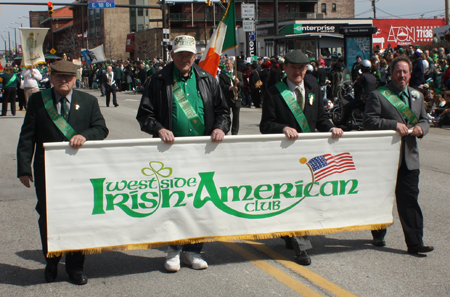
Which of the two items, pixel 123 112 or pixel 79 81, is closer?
pixel 123 112

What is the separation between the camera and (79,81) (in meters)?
44.4

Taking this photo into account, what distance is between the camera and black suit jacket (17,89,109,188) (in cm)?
443

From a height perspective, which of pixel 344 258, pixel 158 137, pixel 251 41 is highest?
pixel 251 41

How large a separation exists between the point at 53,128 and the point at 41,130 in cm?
11

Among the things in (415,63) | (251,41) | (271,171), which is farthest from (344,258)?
(251,41)

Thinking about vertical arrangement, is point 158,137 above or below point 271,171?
above

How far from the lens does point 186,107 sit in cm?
471

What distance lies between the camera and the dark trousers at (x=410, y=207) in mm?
5105

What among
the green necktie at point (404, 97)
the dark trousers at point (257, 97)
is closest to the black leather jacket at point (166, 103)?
the green necktie at point (404, 97)

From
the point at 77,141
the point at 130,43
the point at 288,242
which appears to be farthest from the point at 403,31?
the point at 77,141

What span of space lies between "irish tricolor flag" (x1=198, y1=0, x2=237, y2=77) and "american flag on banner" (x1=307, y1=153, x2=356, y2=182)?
595 centimetres

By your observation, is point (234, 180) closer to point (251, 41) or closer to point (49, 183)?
point (49, 183)

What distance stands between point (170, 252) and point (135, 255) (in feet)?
1.94

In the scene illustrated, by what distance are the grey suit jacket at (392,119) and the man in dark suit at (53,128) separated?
2.52m
